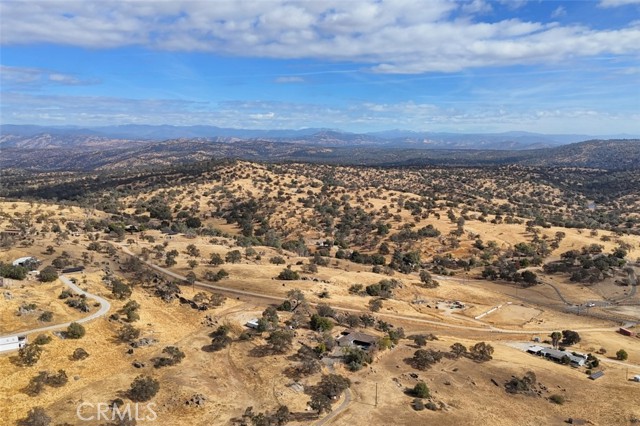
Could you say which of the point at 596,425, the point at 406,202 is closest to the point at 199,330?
the point at 596,425

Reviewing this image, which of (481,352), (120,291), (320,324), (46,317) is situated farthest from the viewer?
(120,291)

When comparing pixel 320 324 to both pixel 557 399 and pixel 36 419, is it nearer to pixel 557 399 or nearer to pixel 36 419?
pixel 557 399

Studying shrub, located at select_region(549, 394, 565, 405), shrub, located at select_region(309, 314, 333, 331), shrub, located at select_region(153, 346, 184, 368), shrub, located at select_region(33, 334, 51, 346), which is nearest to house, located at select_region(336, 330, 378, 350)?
shrub, located at select_region(309, 314, 333, 331)

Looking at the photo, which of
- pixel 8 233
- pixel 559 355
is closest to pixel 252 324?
pixel 559 355

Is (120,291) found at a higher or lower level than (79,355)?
higher

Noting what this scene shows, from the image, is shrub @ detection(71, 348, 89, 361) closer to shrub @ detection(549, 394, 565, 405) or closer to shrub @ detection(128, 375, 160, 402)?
shrub @ detection(128, 375, 160, 402)

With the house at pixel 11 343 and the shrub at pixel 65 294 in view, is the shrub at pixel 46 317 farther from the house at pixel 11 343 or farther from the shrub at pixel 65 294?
the shrub at pixel 65 294
